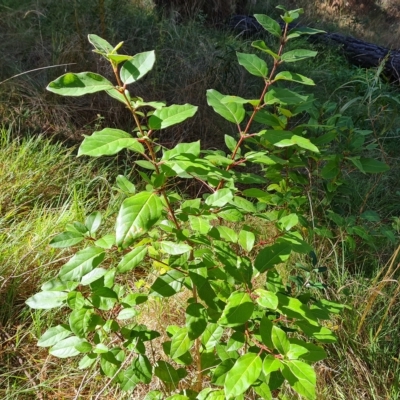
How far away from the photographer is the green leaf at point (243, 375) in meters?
0.85

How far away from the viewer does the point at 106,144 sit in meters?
0.78

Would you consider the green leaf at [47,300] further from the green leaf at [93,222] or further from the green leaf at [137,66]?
the green leaf at [137,66]

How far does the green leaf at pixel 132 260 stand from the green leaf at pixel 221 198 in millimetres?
176

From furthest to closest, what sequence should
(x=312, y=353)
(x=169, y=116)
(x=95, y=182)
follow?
(x=95, y=182) < (x=312, y=353) < (x=169, y=116)

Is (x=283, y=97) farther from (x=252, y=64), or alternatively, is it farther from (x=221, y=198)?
(x=221, y=198)

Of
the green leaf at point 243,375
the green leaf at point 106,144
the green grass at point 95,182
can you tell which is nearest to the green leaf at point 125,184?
the green leaf at point 106,144

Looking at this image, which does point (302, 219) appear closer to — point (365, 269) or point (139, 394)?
point (365, 269)

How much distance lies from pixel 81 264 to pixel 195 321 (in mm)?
292

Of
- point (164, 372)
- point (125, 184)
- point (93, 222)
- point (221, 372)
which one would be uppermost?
point (125, 184)

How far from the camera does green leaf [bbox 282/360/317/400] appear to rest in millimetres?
848

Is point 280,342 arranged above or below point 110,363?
above

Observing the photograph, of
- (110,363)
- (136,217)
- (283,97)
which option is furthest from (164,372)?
(283,97)

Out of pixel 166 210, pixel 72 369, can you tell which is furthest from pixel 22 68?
pixel 166 210

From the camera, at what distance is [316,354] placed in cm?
99
